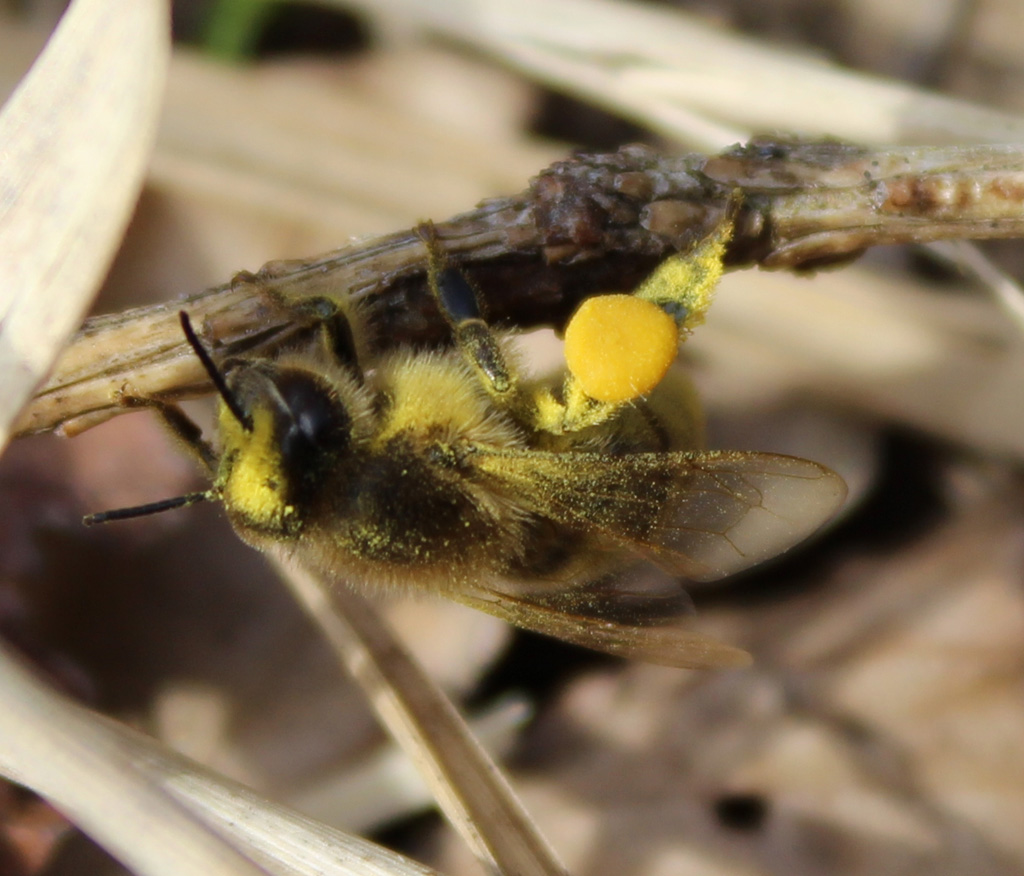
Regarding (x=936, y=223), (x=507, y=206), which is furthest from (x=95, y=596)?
(x=936, y=223)

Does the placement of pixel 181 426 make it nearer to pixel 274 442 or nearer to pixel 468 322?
pixel 274 442

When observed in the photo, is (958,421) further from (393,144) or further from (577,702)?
(393,144)

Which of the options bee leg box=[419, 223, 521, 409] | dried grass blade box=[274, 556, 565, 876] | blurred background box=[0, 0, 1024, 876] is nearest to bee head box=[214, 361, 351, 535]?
bee leg box=[419, 223, 521, 409]

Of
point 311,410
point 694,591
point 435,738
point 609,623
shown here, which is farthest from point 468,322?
point 694,591

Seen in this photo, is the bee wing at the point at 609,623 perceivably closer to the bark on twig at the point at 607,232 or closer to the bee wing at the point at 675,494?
the bee wing at the point at 675,494

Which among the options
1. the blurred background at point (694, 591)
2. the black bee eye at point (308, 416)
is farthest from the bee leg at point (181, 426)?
Result: the blurred background at point (694, 591)
